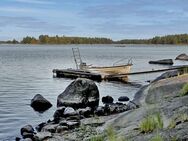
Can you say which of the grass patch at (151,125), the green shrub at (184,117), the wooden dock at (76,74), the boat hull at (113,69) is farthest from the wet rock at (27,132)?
the boat hull at (113,69)

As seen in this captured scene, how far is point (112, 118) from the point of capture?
1859 cm

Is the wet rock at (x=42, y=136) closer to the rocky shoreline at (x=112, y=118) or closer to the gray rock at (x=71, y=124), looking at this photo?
the rocky shoreline at (x=112, y=118)

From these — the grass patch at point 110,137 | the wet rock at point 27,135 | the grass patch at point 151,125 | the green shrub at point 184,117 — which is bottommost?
the wet rock at point 27,135

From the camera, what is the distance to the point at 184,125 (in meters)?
11.0

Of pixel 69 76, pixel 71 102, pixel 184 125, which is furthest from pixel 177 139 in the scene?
pixel 69 76

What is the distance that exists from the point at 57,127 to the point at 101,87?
73.1 ft

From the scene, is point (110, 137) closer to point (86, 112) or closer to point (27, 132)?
point (27, 132)

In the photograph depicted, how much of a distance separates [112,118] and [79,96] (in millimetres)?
8780

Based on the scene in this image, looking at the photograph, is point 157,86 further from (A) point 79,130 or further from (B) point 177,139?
(B) point 177,139

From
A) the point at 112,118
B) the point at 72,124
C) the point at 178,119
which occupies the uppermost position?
the point at 178,119

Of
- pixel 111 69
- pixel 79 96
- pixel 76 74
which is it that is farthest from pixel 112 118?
pixel 111 69

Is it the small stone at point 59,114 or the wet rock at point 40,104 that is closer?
the small stone at point 59,114

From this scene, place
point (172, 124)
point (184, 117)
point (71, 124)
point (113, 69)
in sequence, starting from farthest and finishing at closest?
point (113, 69), point (71, 124), point (184, 117), point (172, 124)

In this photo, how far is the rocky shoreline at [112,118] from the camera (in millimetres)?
11398
